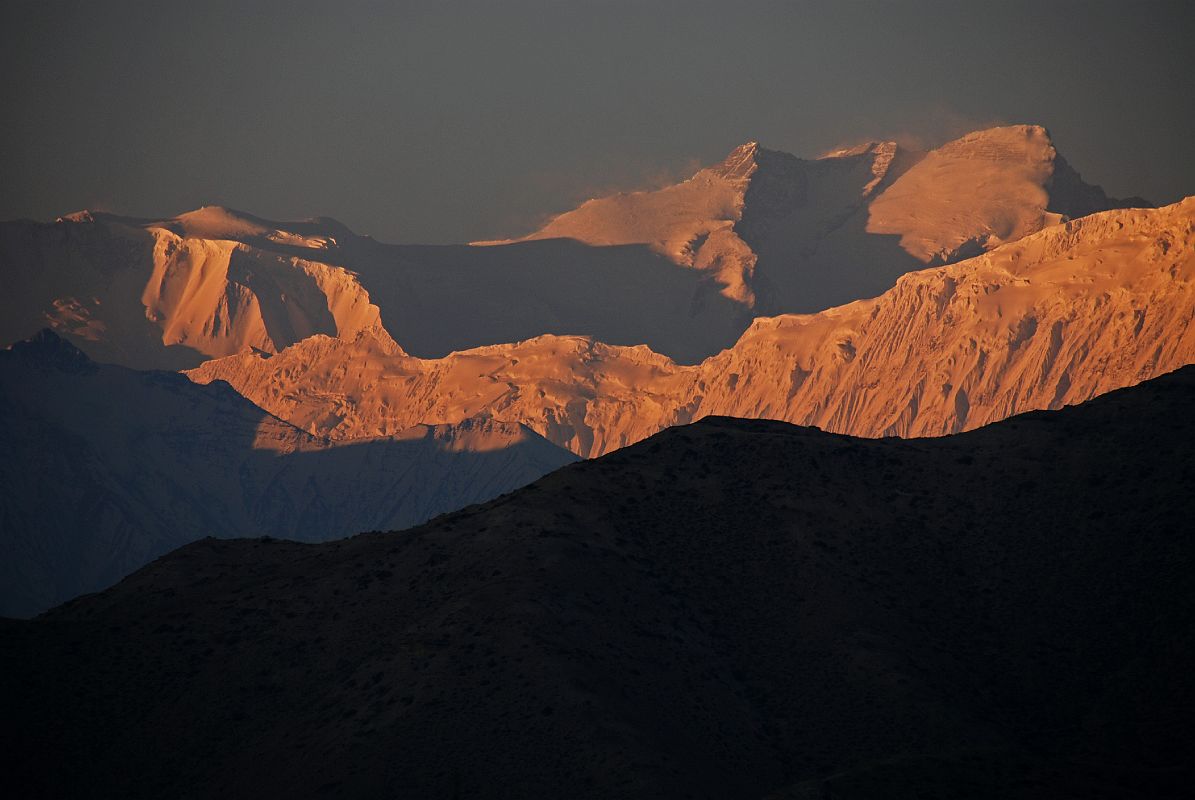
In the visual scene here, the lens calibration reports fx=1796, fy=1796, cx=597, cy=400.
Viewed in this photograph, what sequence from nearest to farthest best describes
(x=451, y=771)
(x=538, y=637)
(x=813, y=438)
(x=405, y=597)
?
(x=451, y=771) → (x=538, y=637) → (x=405, y=597) → (x=813, y=438)

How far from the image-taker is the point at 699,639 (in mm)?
133875

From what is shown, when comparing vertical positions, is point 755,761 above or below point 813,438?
below

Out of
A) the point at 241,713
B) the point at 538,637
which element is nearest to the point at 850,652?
the point at 538,637

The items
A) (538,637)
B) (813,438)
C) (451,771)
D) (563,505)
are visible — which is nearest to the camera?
(451,771)

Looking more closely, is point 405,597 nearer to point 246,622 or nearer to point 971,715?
point 246,622

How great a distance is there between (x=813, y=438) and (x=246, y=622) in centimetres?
5210

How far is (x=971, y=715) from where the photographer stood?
122312mm

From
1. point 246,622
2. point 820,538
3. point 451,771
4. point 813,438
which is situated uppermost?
point 813,438

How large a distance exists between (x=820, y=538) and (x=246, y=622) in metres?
45.4

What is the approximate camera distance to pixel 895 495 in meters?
149

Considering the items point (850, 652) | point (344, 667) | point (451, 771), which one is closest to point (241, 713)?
point (344, 667)

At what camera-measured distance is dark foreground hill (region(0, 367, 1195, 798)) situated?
11688 centimetres

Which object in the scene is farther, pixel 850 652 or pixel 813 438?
pixel 813 438

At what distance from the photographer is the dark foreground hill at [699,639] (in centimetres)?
11688
